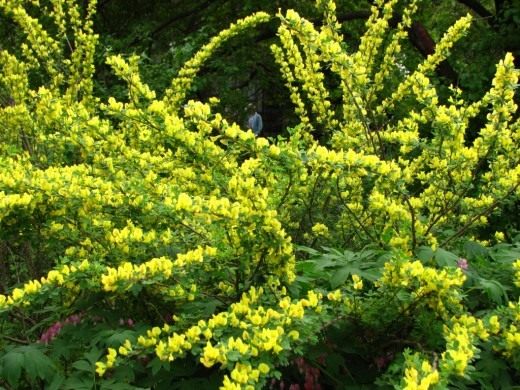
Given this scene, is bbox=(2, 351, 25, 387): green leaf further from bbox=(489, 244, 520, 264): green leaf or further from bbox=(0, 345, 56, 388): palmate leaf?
bbox=(489, 244, 520, 264): green leaf

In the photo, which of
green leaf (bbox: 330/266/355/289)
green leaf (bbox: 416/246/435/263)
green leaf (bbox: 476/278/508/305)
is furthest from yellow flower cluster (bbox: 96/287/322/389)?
green leaf (bbox: 476/278/508/305)

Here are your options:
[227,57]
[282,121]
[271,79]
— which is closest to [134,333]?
A: [227,57]

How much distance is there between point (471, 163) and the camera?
2930 mm

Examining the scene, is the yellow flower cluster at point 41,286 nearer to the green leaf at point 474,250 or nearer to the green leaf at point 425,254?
the green leaf at point 425,254

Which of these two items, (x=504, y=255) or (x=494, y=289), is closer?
(x=494, y=289)

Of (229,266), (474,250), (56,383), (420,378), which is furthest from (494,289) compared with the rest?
(56,383)

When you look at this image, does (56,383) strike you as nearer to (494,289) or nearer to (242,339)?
(242,339)

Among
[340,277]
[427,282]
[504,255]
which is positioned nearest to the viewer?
[427,282]

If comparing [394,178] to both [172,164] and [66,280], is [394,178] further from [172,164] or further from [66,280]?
[66,280]

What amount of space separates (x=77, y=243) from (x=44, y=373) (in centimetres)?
66

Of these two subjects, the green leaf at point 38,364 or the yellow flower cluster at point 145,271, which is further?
the green leaf at point 38,364

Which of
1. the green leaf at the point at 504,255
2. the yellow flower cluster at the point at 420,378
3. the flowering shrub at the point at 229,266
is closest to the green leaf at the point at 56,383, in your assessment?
the flowering shrub at the point at 229,266

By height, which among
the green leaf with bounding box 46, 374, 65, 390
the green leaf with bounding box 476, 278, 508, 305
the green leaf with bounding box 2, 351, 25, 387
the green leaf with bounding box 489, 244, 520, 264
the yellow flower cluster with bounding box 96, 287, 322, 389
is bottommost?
the green leaf with bounding box 46, 374, 65, 390

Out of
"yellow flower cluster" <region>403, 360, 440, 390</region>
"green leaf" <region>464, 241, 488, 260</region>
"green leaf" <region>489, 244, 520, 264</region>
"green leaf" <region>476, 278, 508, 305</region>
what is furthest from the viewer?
"green leaf" <region>464, 241, 488, 260</region>
